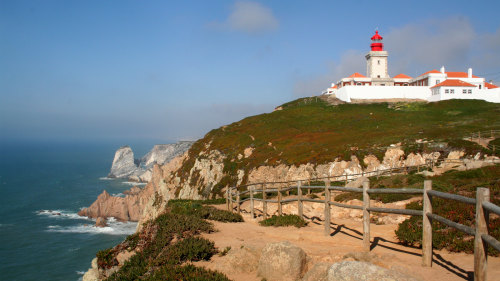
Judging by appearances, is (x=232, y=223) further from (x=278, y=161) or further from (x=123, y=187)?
(x=123, y=187)

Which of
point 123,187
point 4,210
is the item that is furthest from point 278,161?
point 123,187

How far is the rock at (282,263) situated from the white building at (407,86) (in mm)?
79267

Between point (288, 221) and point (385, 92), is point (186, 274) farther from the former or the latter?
point (385, 92)

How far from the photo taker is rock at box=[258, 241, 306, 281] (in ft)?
22.8

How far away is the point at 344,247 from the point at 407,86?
81488 millimetres

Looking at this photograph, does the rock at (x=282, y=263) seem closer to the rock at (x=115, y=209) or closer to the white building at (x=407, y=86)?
the rock at (x=115, y=209)

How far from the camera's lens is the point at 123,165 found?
17100 cm

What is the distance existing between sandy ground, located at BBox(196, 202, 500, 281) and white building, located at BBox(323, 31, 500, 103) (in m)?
74.1

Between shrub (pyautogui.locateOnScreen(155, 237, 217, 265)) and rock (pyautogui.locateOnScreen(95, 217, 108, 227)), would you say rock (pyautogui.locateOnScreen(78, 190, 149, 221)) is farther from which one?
shrub (pyautogui.locateOnScreen(155, 237, 217, 265))

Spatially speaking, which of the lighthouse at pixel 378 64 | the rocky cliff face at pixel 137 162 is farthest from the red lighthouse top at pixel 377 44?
the rocky cliff face at pixel 137 162

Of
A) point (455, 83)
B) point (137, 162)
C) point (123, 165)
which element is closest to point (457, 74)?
point (455, 83)

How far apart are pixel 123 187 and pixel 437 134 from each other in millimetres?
114004

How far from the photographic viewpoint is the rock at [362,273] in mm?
4719

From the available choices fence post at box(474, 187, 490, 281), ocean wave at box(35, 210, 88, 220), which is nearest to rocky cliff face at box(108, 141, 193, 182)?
ocean wave at box(35, 210, 88, 220)
